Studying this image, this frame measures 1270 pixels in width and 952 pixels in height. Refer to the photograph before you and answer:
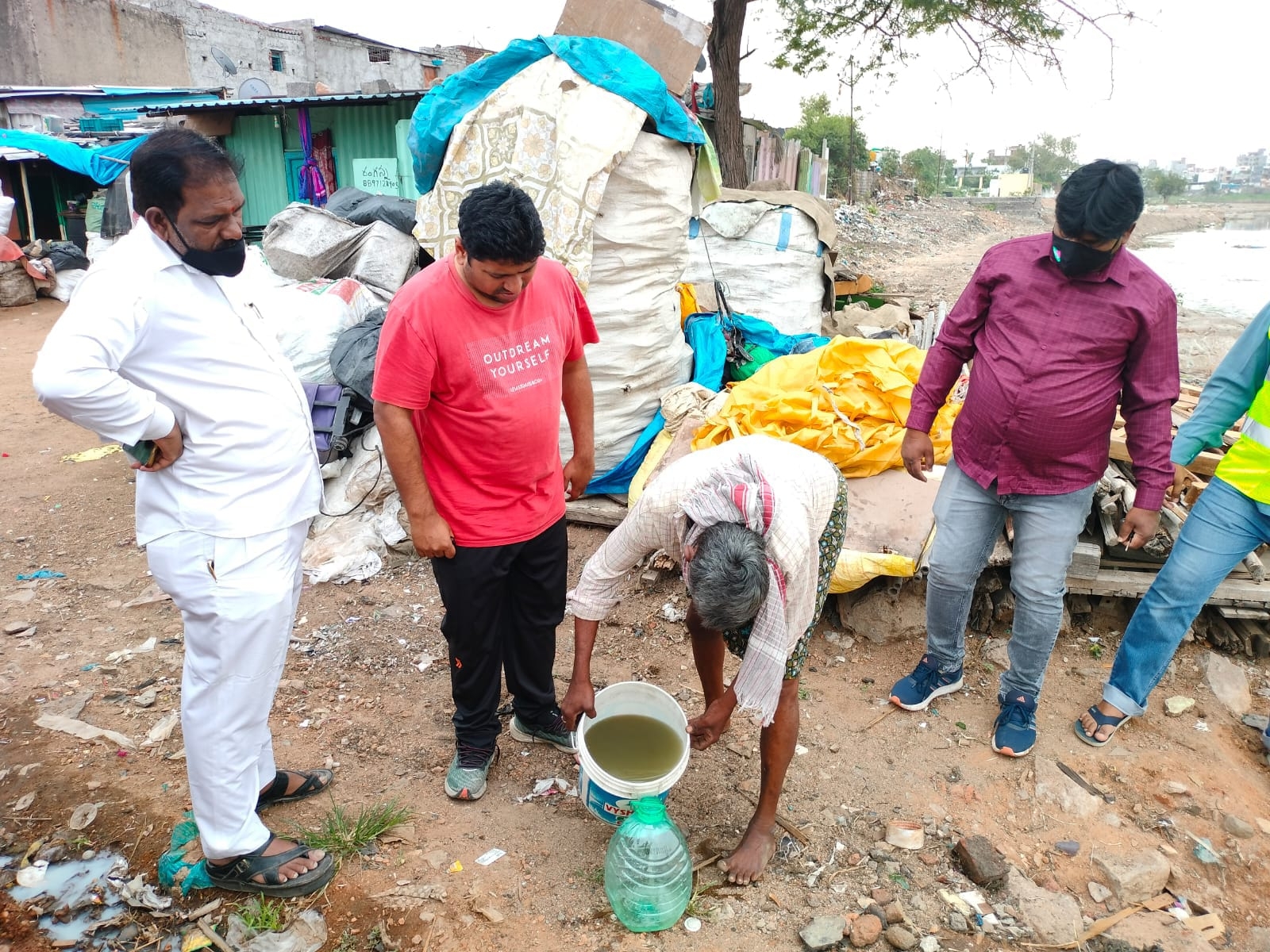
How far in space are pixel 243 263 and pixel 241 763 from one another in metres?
1.20

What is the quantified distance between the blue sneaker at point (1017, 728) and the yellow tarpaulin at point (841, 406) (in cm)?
117

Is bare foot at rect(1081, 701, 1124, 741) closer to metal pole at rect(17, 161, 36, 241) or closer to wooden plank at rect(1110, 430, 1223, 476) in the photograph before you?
wooden plank at rect(1110, 430, 1223, 476)

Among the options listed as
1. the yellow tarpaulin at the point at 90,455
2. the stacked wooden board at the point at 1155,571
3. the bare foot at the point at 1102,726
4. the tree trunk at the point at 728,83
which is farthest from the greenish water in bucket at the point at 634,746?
the tree trunk at the point at 728,83

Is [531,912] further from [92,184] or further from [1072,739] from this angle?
[92,184]

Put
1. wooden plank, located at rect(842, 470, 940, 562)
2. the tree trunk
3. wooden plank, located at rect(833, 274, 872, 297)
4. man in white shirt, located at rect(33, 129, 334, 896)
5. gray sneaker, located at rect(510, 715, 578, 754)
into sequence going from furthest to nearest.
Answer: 1. the tree trunk
2. wooden plank, located at rect(833, 274, 872, 297)
3. wooden plank, located at rect(842, 470, 940, 562)
4. gray sneaker, located at rect(510, 715, 578, 754)
5. man in white shirt, located at rect(33, 129, 334, 896)

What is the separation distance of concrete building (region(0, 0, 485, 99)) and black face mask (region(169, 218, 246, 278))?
14.9 meters

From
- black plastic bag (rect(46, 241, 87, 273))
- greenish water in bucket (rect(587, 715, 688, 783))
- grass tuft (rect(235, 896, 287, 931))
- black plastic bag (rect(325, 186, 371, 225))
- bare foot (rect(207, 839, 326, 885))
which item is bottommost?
grass tuft (rect(235, 896, 287, 931))

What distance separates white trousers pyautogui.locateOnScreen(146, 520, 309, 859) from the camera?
179 centimetres

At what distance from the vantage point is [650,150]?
A: 3.90m

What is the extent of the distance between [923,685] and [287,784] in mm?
2208

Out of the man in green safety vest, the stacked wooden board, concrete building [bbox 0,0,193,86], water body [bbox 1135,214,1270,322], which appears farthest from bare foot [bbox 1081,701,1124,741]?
concrete building [bbox 0,0,193,86]

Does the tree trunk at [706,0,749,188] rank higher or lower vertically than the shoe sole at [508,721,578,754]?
higher

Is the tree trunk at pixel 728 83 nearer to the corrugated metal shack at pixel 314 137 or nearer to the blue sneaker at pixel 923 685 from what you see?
the corrugated metal shack at pixel 314 137

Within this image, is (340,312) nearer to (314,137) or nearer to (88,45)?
(314,137)
